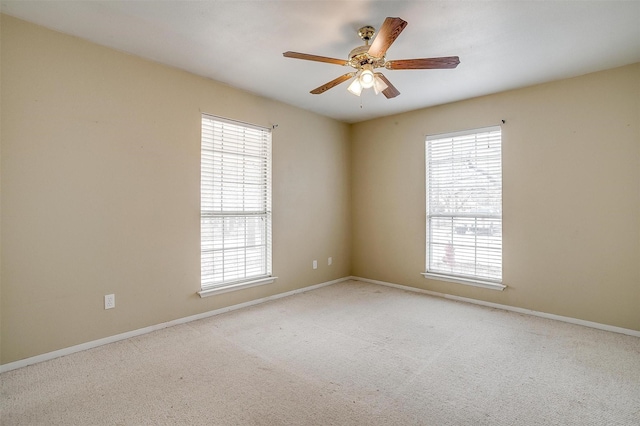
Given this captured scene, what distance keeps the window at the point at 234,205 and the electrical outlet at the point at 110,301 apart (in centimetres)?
82

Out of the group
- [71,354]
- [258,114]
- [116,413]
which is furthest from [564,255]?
[71,354]

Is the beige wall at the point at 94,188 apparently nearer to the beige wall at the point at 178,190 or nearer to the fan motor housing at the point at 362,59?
the beige wall at the point at 178,190

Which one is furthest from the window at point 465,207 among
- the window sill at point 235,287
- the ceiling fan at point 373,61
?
the window sill at point 235,287

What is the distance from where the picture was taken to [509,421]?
1.84 meters

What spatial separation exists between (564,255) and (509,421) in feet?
7.90

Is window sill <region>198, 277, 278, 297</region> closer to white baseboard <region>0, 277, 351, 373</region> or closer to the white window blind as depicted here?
white baseboard <region>0, 277, 351, 373</region>

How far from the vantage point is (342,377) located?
231cm

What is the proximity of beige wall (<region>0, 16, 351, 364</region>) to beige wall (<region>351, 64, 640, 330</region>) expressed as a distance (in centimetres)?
311

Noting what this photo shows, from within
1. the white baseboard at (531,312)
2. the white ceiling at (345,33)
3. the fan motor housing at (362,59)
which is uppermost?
the white ceiling at (345,33)

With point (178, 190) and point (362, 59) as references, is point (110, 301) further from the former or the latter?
point (362, 59)

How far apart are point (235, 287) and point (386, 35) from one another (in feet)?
9.97

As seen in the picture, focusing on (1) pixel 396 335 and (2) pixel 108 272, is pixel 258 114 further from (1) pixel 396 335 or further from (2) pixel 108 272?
(1) pixel 396 335

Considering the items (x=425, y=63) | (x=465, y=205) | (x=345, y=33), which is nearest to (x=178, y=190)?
(x=345, y=33)

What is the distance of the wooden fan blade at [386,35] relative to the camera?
187cm
